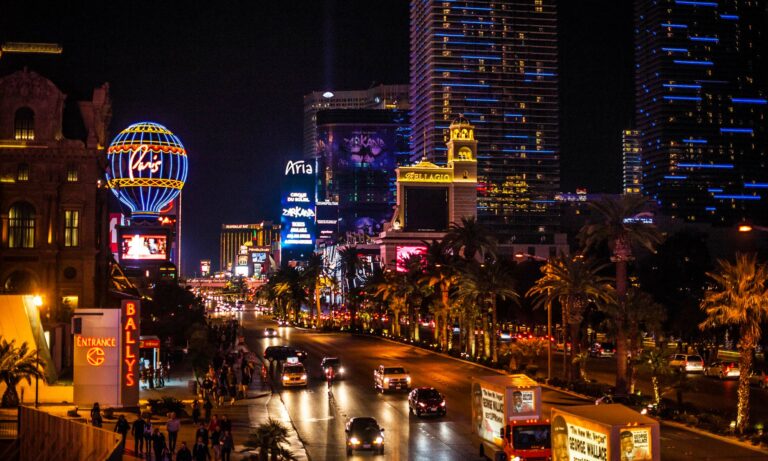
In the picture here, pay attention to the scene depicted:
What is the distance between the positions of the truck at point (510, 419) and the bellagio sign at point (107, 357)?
1747 centimetres

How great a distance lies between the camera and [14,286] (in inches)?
2419

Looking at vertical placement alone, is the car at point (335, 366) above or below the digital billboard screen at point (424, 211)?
below

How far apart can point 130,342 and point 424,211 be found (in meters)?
125

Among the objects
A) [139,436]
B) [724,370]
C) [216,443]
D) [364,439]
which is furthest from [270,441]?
[724,370]

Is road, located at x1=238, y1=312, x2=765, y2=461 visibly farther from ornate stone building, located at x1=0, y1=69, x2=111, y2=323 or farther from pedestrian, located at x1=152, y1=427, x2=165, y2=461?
ornate stone building, located at x1=0, y1=69, x2=111, y2=323

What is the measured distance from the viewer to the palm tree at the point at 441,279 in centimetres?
7669

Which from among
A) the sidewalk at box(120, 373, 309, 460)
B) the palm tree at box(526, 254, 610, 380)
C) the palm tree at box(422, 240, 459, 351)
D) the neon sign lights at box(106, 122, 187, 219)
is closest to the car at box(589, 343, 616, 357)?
the palm tree at box(422, 240, 459, 351)

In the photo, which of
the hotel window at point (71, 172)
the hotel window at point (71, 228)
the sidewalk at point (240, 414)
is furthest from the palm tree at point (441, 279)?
the hotel window at point (71, 172)

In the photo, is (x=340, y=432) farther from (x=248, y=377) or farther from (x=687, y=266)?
(x=687, y=266)

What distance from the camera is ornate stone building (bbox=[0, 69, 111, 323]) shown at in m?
61.4

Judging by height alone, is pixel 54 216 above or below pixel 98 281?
above

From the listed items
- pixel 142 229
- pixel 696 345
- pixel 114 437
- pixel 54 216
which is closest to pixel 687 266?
pixel 696 345

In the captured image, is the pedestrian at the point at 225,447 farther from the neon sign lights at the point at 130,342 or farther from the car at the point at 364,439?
the neon sign lights at the point at 130,342

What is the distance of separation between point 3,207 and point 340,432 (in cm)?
3618
